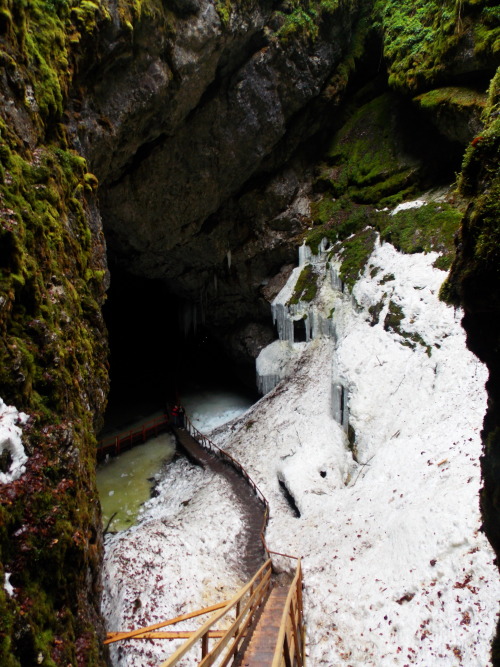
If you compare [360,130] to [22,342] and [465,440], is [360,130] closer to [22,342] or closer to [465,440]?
[465,440]

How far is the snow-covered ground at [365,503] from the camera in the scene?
257 inches

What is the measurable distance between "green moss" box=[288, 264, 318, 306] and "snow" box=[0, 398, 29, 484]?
593 inches

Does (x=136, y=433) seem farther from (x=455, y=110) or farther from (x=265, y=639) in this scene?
(x=455, y=110)

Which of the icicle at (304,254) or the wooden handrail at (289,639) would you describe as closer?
the wooden handrail at (289,639)

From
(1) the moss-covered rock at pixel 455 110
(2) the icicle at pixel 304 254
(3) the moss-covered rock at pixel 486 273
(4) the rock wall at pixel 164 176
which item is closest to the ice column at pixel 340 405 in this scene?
(4) the rock wall at pixel 164 176

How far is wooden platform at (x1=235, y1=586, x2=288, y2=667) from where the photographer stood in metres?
4.56

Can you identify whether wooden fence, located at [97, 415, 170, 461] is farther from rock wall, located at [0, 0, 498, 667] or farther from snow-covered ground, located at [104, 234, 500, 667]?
rock wall, located at [0, 0, 498, 667]

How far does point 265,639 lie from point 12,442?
173 inches

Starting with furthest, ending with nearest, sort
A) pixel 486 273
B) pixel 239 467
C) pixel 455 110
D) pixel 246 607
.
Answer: pixel 455 110 < pixel 239 467 < pixel 246 607 < pixel 486 273

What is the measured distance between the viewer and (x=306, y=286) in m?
19.4

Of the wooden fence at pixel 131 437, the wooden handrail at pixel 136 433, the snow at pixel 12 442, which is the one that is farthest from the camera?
the wooden handrail at pixel 136 433

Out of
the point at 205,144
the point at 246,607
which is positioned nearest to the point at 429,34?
the point at 205,144

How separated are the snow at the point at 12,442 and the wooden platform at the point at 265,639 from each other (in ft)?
11.8

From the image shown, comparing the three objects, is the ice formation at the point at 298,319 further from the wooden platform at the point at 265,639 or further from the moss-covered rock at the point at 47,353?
the wooden platform at the point at 265,639
